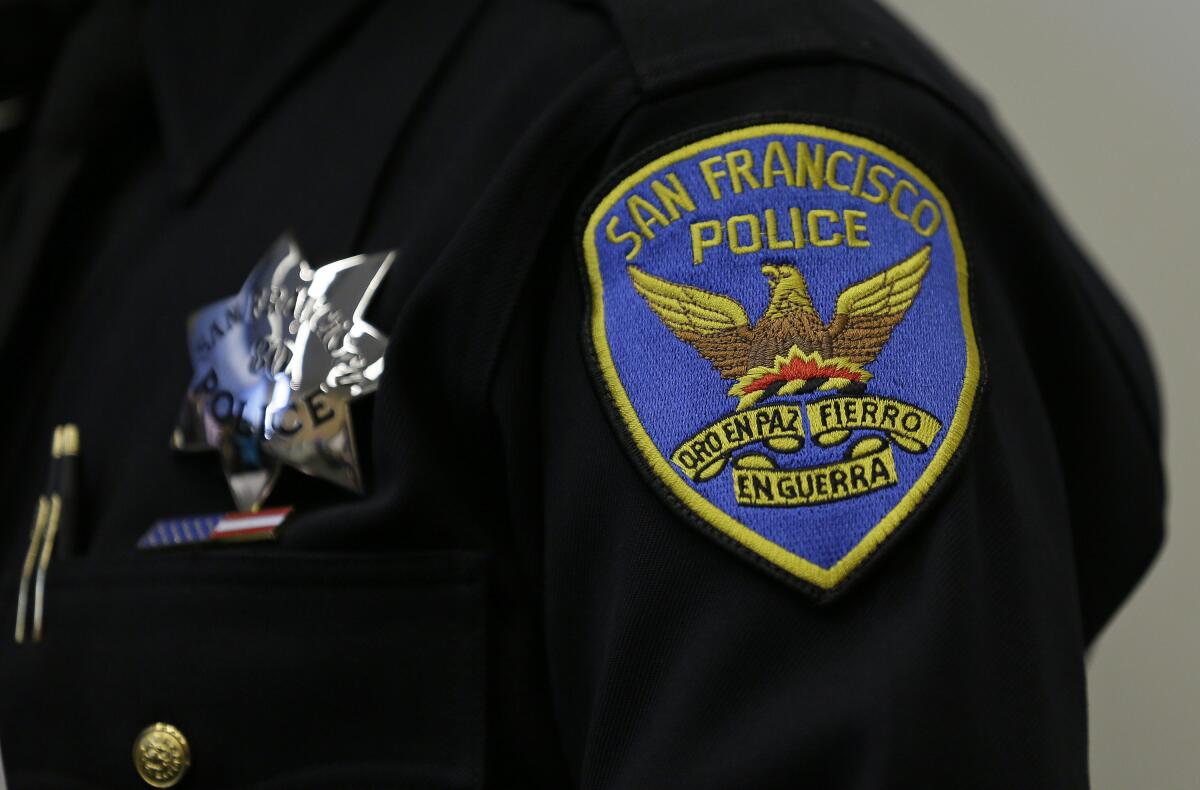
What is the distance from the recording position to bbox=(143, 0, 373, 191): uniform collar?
0.67 meters

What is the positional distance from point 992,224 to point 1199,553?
0.62 m

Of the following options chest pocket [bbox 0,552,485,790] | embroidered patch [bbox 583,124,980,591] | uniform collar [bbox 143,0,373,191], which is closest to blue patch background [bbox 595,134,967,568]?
embroidered patch [bbox 583,124,980,591]

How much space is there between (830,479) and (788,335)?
0.06 metres

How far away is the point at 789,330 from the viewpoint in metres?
0.48

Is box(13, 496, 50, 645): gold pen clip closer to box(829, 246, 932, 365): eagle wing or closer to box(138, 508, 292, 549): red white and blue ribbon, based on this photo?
box(138, 508, 292, 549): red white and blue ribbon

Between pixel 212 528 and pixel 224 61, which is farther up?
pixel 224 61

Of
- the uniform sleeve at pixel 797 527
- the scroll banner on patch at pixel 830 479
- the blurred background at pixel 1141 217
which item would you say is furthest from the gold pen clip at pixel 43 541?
the blurred background at pixel 1141 217

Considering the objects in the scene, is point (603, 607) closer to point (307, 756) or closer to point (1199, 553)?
point (307, 756)

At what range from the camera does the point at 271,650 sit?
568mm

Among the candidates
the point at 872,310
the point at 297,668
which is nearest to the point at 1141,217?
the point at 872,310

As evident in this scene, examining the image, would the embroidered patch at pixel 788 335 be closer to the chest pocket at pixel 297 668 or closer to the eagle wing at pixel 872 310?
the eagle wing at pixel 872 310

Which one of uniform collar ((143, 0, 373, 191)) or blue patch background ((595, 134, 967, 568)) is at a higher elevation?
uniform collar ((143, 0, 373, 191))

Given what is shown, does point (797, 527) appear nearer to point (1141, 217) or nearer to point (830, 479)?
point (830, 479)

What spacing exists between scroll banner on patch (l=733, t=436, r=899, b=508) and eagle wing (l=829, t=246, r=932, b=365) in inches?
1.5
